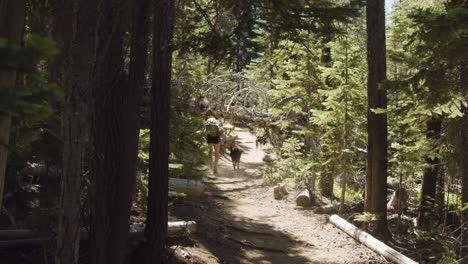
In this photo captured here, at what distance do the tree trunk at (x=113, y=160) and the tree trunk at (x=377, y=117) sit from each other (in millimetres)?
6874

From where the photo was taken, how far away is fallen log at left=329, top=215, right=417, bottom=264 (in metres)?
9.35

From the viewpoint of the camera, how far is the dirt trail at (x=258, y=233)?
33.2 feet

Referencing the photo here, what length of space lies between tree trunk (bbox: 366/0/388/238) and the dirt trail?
3.68ft

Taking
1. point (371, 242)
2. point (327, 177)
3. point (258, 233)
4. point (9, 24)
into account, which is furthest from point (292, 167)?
point (9, 24)

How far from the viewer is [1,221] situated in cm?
741

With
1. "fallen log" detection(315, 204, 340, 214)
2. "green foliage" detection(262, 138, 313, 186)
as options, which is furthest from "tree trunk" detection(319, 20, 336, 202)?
"fallen log" detection(315, 204, 340, 214)

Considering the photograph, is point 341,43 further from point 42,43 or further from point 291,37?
point 42,43

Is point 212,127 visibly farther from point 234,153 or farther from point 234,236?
point 234,236

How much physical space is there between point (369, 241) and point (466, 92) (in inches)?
156

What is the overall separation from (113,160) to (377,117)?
7467 mm

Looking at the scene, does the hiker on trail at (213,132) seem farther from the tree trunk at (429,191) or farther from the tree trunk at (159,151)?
the tree trunk at (159,151)

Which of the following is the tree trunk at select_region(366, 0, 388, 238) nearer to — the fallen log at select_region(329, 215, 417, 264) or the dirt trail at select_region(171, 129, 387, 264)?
the fallen log at select_region(329, 215, 417, 264)

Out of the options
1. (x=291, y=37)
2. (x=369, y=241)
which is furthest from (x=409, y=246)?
(x=291, y=37)

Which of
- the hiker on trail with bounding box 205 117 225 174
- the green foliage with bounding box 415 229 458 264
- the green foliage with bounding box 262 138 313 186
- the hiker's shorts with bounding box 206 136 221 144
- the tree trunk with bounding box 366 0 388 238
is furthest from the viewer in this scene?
the hiker's shorts with bounding box 206 136 221 144
